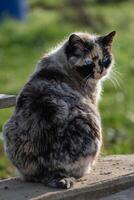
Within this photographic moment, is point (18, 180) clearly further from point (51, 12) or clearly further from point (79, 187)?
point (51, 12)

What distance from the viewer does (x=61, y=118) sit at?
18.3 ft

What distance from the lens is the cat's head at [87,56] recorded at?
5766mm

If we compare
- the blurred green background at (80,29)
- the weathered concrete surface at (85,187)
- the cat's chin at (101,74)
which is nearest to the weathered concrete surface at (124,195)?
the weathered concrete surface at (85,187)

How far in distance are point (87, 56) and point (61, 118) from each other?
22.1 inches

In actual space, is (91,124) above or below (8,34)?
below

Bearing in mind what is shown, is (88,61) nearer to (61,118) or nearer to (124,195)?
(61,118)

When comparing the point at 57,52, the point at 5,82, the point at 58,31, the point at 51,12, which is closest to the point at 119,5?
the point at 51,12

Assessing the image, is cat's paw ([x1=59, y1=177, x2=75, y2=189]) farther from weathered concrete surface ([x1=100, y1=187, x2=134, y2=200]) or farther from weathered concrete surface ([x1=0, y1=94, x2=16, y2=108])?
weathered concrete surface ([x1=0, y1=94, x2=16, y2=108])

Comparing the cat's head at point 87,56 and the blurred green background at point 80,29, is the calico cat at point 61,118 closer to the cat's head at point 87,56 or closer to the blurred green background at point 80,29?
the cat's head at point 87,56

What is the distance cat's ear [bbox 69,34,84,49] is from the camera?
573 cm

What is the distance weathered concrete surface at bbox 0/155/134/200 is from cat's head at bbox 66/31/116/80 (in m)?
0.79

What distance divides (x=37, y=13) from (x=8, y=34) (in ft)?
10.8

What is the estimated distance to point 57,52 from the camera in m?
5.98

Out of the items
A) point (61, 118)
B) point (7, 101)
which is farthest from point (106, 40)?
point (7, 101)
